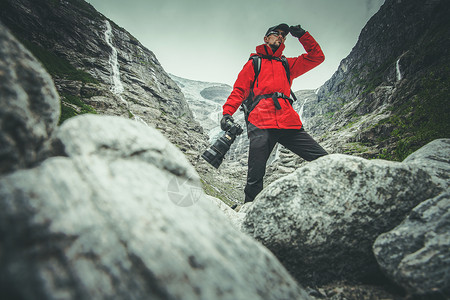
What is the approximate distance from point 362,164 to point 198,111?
98153mm

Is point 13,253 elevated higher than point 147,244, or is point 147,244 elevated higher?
point 147,244

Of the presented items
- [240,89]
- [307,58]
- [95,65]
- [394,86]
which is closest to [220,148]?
[240,89]

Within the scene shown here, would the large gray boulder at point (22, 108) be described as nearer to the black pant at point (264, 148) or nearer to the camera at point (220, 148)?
the camera at point (220, 148)

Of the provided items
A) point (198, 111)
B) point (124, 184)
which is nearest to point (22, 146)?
point (124, 184)

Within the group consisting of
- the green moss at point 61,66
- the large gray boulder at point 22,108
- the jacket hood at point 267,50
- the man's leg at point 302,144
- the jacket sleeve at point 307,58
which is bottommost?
the green moss at point 61,66

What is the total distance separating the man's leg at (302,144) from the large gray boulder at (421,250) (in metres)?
1.95

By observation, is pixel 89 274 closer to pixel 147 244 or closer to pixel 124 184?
pixel 147 244

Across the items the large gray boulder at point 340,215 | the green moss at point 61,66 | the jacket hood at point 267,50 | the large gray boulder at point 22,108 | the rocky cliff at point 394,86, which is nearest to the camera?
the large gray boulder at point 22,108

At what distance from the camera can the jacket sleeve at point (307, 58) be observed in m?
5.02

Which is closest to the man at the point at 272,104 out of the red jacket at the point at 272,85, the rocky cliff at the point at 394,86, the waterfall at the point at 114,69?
the red jacket at the point at 272,85

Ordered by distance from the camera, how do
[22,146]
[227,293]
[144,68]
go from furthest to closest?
[144,68]
[22,146]
[227,293]

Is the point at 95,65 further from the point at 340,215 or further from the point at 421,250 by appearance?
the point at 421,250

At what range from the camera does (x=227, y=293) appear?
3.69ft

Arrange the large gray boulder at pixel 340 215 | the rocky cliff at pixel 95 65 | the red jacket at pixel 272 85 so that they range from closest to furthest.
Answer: the large gray boulder at pixel 340 215
the red jacket at pixel 272 85
the rocky cliff at pixel 95 65
